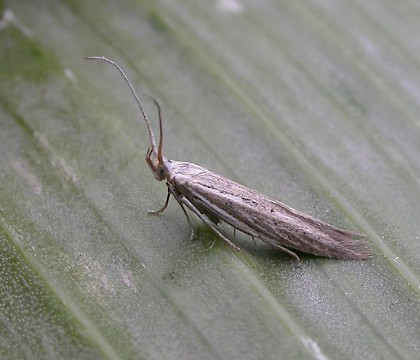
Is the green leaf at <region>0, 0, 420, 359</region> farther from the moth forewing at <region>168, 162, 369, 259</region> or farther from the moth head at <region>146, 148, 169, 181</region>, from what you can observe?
the moth head at <region>146, 148, 169, 181</region>

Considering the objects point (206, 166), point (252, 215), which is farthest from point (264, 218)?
point (206, 166)

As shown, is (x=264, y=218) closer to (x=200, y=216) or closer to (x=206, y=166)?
(x=200, y=216)

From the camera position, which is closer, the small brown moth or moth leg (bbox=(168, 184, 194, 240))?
the small brown moth

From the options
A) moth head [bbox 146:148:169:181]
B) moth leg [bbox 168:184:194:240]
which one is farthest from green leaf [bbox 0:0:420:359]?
moth head [bbox 146:148:169:181]

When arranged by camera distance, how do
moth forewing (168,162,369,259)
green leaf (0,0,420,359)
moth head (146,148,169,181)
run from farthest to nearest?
moth head (146,148,169,181) → moth forewing (168,162,369,259) → green leaf (0,0,420,359)

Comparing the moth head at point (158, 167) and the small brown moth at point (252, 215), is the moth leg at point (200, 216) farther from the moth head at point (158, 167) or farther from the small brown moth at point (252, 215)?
the moth head at point (158, 167)

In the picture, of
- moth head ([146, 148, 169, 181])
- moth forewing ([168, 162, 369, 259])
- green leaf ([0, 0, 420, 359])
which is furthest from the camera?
moth head ([146, 148, 169, 181])

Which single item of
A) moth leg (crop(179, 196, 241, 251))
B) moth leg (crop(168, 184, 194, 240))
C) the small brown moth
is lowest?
moth leg (crop(168, 184, 194, 240))
